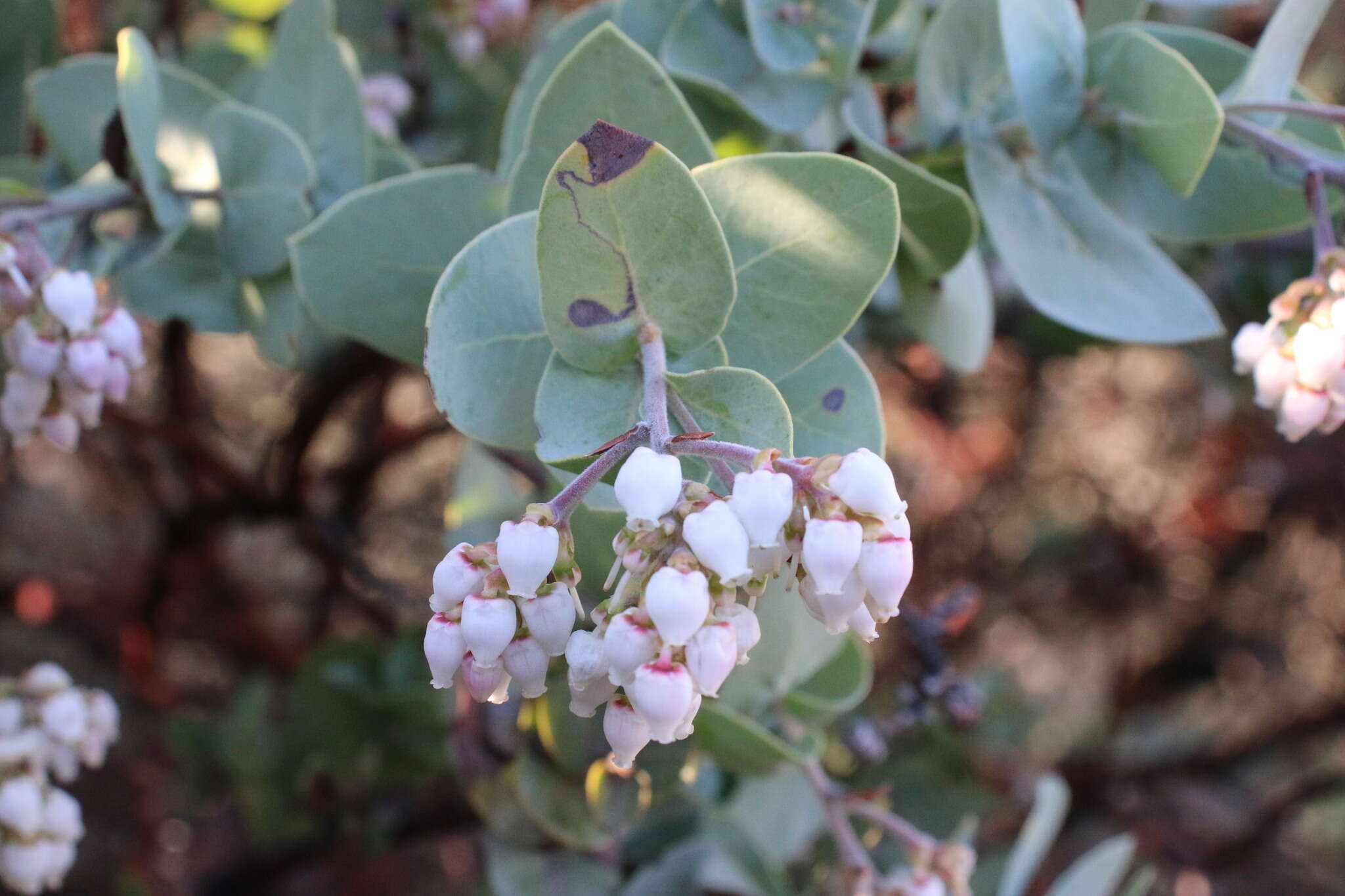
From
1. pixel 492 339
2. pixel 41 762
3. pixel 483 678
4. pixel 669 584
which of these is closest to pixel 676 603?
pixel 669 584

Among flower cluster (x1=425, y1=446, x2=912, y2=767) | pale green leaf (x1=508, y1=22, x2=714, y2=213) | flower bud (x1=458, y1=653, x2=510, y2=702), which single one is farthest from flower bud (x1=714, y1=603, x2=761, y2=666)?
pale green leaf (x1=508, y1=22, x2=714, y2=213)

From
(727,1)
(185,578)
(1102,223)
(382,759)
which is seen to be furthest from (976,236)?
(185,578)

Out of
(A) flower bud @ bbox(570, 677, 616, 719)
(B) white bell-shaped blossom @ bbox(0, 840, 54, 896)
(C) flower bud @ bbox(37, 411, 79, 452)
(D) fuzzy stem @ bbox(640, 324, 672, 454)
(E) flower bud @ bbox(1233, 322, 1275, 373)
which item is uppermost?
(D) fuzzy stem @ bbox(640, 324, 672, 454)

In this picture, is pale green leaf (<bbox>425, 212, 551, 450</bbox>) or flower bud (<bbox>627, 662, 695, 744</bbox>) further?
pale green leaf (<bbox>425, 212, 551, 450</bbox>)

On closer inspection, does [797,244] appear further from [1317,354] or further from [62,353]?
[62,353]

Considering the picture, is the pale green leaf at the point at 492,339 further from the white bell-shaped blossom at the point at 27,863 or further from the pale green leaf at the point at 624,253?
the white bell-shaped blossom at the point at 27,863

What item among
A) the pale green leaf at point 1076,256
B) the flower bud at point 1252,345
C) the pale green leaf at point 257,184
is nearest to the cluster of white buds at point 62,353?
the pale green leaf at point 257,184

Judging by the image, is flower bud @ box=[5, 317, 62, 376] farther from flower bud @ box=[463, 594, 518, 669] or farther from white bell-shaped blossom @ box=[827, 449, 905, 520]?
white bell-shaped blossom @ box=[827, 449, 905, 520]
